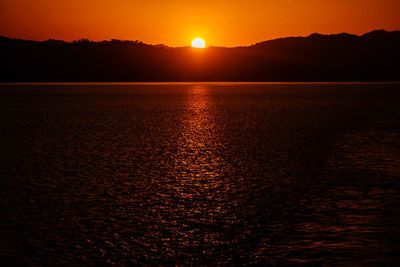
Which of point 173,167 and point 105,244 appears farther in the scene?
point 173,167

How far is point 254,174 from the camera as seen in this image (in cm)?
3369

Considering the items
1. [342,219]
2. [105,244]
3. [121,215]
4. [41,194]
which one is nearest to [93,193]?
[41,194]

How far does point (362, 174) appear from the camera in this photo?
108 ft

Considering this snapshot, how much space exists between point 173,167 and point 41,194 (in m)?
10.6

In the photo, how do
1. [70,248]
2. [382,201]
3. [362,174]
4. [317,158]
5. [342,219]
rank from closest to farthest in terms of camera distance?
1. [70,248]
2. [342,219]
3. [382,201]
4. [362,174]
5. [317,158]

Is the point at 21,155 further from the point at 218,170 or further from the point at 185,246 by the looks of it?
the point at 185,246

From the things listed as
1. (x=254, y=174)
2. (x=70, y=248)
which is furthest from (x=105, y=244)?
(x=254, y=174)

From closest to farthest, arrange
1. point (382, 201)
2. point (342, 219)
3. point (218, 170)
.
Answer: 1. point (342, 219)
2. point (382, 201)
3. point (218, 170)

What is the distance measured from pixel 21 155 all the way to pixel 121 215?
21.6 meters

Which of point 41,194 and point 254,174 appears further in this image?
point 254,174

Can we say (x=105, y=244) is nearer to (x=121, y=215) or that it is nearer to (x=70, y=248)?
(x=70, y=248)

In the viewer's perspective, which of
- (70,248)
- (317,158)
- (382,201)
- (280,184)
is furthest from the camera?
(317,158)

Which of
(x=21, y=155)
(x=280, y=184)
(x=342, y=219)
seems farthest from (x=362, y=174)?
(x=21, y=155)

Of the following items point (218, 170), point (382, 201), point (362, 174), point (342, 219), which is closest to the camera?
point (342, 219)
